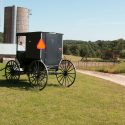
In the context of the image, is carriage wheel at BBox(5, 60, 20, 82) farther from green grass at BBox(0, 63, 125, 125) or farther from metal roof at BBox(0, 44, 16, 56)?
metal roof at BBox(0, 44, 16, 56)

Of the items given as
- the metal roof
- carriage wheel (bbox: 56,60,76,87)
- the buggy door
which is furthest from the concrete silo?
the buggy door

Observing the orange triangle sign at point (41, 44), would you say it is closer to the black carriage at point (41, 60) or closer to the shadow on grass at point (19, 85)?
the black carriage at point (41, 60)

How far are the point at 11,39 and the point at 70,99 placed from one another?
34912mm

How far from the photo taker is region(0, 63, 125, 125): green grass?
868cm

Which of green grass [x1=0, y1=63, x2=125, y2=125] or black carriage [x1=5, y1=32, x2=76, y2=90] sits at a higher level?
black carriage [x1=5, y1=32, x2=76, y2=90]

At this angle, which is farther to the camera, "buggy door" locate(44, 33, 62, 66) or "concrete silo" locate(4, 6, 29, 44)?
"concrete silo" locate(4, 6, 29, 44)

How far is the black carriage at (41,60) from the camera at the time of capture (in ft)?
47.4

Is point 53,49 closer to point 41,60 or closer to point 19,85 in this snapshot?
point 41,60

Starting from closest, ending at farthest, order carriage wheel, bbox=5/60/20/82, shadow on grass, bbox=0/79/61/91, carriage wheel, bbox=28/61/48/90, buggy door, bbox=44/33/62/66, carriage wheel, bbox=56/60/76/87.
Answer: carriage wheel, bbox=28/61/48/90 < shadow on grass, bbox=0/79/61/91 < buggy door, bbox=44/33/62/66 < carriage wheel, bbox=56/60/76/87 < carriage wheel, bbox=5/60/20/82

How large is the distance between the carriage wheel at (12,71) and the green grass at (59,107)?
5.30 ft

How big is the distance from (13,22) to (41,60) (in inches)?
1260

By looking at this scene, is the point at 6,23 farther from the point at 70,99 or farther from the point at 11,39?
the point at 70,99

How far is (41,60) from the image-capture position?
14438 mm

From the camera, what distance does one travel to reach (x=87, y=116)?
9258mm
